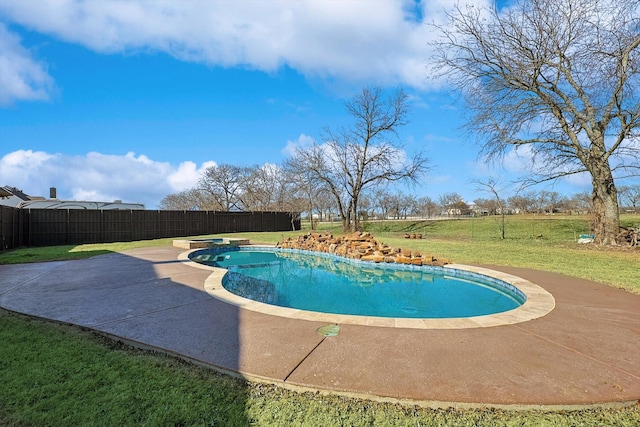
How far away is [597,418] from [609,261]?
824 cm

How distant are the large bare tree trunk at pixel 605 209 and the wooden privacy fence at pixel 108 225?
748 inches

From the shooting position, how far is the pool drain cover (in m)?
3.11

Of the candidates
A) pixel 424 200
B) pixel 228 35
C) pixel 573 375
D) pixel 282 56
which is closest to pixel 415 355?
pixel 573 375

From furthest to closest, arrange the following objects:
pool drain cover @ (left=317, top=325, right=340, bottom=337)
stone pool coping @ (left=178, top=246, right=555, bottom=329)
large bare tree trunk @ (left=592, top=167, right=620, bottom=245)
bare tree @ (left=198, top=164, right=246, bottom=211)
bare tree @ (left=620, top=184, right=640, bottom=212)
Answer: bare tree @ (left=198, top=164, right=246, bottom=211)
bare tree @ (left=620, top=184, right=640, bottom=212)
large bare tree trunk @ (left=592, top=167, right=620, bottom=245)
stone pool coping @ (left=178, top=246, right=555, bottom=329)
pool drain cover @ (left=317, top=325, right=340, bottom=337)

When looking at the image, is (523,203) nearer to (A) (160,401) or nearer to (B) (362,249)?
(B) (362,249)

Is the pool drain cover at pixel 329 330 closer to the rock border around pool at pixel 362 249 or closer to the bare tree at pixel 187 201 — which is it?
the rock border around pool at pixel 362 249

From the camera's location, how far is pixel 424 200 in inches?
1982

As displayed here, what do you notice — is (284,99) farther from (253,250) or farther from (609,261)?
(609,261)

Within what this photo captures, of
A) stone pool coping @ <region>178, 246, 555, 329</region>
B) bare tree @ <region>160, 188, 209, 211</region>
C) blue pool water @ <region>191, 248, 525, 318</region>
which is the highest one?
bare tree @ <region>160, 188, 209, 211</region>

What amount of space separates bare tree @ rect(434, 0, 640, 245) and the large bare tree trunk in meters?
0.03

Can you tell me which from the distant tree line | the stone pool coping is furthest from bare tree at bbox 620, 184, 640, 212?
the stone pool coping

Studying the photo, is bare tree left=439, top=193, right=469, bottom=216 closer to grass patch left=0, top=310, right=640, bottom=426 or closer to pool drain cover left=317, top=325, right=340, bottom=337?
pool drain cover left=317, top=325, right=340, bottom=337

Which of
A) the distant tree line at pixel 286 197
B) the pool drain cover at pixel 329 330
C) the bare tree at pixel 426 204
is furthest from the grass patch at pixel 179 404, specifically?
the bare tree at pixel 426 204

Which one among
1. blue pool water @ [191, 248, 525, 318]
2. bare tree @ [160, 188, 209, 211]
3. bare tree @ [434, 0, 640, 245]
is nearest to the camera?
blue pool water @ [191, 248, 525, 318]
